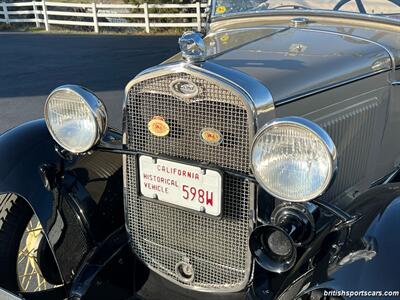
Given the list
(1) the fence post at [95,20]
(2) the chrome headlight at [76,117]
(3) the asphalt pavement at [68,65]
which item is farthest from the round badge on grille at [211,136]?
(1) the fence post at [95,20]

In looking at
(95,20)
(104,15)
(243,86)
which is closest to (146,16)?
(104,15)

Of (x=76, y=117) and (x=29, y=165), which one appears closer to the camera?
(x=76, y=117)

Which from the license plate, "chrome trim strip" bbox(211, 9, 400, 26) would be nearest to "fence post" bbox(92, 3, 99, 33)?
"chrome trim strip" bbox(211, 9, 400, 26)

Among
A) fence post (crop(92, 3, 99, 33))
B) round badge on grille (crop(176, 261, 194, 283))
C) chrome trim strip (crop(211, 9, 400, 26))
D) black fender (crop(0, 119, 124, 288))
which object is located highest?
chrome trim strip (crop(211, 9, 400, 26))

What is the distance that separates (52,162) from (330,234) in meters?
1.50

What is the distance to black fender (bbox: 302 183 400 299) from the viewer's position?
1.69m

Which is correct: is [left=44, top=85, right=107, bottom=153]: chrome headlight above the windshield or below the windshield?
below

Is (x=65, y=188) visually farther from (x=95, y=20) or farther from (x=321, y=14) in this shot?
(x=95, y=20)

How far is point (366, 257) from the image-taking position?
1.77m

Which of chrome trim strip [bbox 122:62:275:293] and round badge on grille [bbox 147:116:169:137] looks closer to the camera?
chrome trim strip [bbox 122:62:275:293]

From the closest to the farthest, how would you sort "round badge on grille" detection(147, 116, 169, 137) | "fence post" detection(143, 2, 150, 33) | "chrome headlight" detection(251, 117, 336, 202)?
1. "chrome headlight" detection(251, 117, 336, 202)
2. "round badge on grille" detection(147, 116, 169, 137)
3. "fence post" detection(143, 2, 150, 33)

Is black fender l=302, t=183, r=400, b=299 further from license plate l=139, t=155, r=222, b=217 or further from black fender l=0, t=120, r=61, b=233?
black fender l=0, t=120, r=61, b=233

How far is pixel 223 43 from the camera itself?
287 centimetres

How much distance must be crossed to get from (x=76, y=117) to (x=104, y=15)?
53.8 ft
